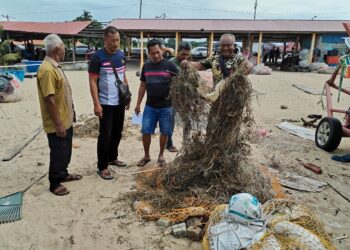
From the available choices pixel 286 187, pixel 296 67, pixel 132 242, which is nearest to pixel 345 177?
pixel 286 187

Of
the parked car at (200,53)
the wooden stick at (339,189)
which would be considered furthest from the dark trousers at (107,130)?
the parked car at (200,53)

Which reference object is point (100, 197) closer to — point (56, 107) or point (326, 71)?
point (56, 107)

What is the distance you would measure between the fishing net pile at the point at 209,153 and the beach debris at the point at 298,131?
124 inches

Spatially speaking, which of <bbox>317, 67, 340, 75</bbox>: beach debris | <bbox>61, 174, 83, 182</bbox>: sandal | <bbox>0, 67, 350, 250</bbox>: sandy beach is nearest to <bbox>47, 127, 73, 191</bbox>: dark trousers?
<bbox>0, 67, 350, 250</bbox>: sandy beach

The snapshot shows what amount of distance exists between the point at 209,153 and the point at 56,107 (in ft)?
5.62

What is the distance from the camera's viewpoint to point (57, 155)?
359cm

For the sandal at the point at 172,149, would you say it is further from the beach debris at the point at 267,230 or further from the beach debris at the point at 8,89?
the beach debris at the point at 8,89

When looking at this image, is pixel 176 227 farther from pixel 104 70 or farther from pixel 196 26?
pixel 196 26

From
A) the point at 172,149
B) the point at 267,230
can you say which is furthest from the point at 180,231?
the point at 172,149

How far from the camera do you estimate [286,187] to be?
13.1 feet

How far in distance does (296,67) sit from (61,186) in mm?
21510

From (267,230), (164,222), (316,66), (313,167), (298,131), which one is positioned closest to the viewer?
(267,230)

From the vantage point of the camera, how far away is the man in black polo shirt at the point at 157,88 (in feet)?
13.3

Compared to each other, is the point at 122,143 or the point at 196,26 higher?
the point at 196,26
